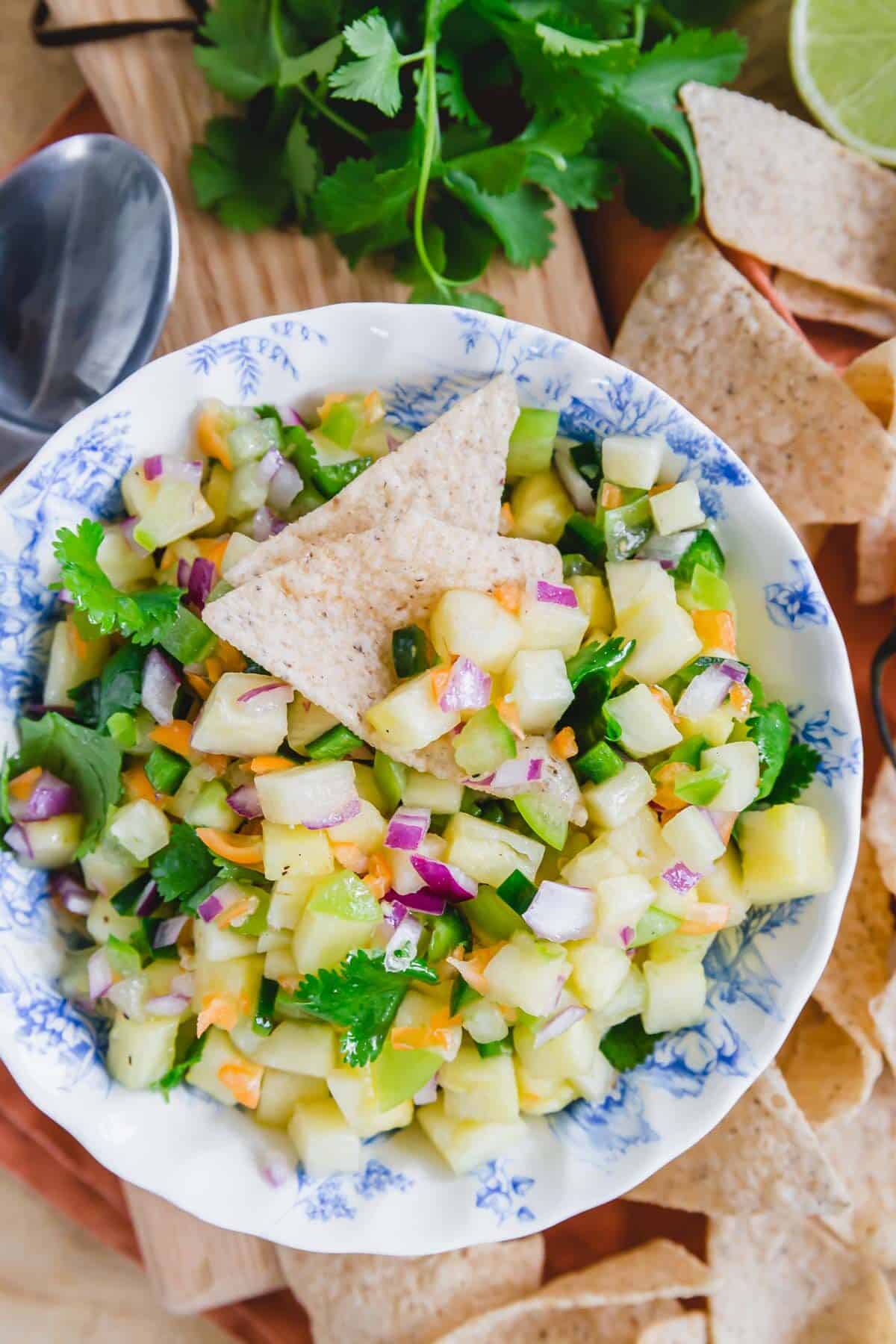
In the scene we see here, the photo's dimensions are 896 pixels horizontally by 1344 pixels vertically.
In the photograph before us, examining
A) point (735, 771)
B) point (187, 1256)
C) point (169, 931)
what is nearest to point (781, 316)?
point (735, 771)

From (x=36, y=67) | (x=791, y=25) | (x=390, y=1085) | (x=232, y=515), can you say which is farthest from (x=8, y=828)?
(x=791, y=25)

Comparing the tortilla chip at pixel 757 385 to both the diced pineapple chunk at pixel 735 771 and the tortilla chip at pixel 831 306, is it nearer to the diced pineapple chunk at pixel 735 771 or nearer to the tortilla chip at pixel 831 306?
the tortilla chip at pixel 831 306

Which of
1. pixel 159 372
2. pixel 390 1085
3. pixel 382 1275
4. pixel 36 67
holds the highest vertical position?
pixel 36 67

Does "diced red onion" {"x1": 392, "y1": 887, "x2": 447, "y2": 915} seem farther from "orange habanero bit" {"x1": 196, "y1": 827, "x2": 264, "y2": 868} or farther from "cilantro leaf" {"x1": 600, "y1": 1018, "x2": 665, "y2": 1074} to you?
"cilantro leaf" {"x1": 600, "y1": 1018, "x2": 665, "y2": 1074}

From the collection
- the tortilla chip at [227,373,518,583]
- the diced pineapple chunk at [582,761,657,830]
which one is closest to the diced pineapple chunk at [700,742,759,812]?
the diced pineapple chunk at [582,761,657,830]

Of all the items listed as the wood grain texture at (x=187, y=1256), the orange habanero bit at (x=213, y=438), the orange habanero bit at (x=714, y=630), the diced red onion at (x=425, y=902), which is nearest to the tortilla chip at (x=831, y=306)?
the orange habanero bit at (x=714, y=630)

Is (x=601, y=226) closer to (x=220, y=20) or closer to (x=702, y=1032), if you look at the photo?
(x=220, y=20)
